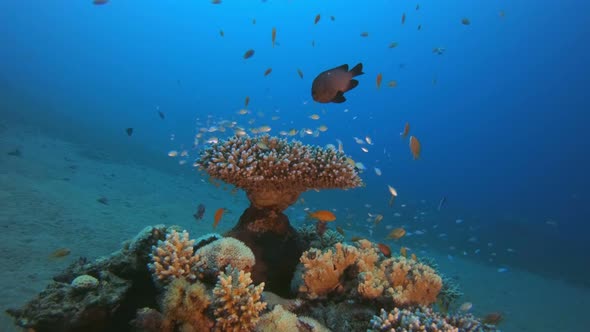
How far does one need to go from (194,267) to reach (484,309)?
42.9 ft

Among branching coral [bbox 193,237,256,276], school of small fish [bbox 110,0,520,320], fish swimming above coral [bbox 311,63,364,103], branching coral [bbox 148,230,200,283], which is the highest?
school of small fish [bbox 110,0,520,320]

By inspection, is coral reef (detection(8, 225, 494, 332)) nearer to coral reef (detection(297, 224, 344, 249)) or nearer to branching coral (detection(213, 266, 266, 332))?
branching coral (detection(213, 266, 266, 332))

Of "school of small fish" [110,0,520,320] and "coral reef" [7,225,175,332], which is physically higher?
"school of small fish" [110,0,520,320]

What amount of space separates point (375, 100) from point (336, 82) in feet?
418

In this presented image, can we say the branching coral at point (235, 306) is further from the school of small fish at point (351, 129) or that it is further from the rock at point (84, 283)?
the school of small fish at point (351, 129)

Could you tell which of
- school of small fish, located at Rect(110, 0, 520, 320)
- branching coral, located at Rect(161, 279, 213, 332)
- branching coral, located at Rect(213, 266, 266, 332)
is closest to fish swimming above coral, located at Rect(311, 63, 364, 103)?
school of small fish, located at Rect(110, 0, 520, 320)

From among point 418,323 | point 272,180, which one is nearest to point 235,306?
point 418,323

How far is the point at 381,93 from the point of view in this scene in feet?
398

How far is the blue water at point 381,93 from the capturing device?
103 ft

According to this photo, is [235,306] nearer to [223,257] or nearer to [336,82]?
[223,257]

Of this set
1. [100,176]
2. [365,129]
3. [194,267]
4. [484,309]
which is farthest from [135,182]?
[365,129]

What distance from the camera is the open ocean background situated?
1054 inches

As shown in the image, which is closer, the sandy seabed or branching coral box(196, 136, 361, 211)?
branching coral box(196, 136, 361, 211)

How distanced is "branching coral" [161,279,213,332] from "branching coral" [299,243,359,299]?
1.58m
